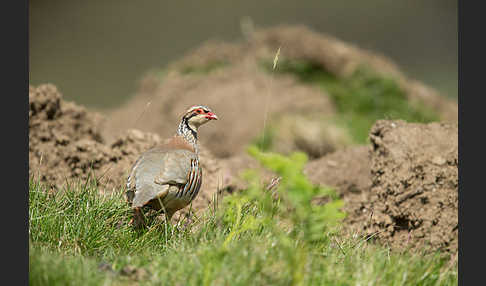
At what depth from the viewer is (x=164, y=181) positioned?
4.30 metres

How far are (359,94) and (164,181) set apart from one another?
9.82m

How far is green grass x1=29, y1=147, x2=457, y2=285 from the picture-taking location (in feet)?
10.2

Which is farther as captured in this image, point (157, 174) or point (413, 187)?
point (413, 187)

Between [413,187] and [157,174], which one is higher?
[157,174]

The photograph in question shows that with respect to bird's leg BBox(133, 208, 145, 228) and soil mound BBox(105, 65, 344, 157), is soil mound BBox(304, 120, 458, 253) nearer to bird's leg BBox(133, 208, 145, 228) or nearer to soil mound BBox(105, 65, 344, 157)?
bird's leg BBox(133, 208, 145, 228)

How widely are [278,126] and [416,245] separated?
22.0 ft

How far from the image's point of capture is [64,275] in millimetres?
3188

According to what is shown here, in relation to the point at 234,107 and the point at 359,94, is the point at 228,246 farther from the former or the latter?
the point at 359,94

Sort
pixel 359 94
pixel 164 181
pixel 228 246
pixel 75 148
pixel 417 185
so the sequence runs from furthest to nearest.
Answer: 1. pixel 359 94
2. pixel 75 148
3. pixel 417 185
4. pixel 164 181
5. pixel 228 246

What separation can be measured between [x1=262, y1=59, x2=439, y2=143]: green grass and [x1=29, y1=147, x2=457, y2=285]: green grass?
814 cm

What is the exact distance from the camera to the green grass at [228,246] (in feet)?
10.2

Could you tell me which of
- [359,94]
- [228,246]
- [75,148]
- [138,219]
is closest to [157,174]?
[138,219]

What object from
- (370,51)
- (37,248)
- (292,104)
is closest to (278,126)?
(292,104)

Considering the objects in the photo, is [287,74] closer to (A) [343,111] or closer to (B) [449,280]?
(A) [343,111]
